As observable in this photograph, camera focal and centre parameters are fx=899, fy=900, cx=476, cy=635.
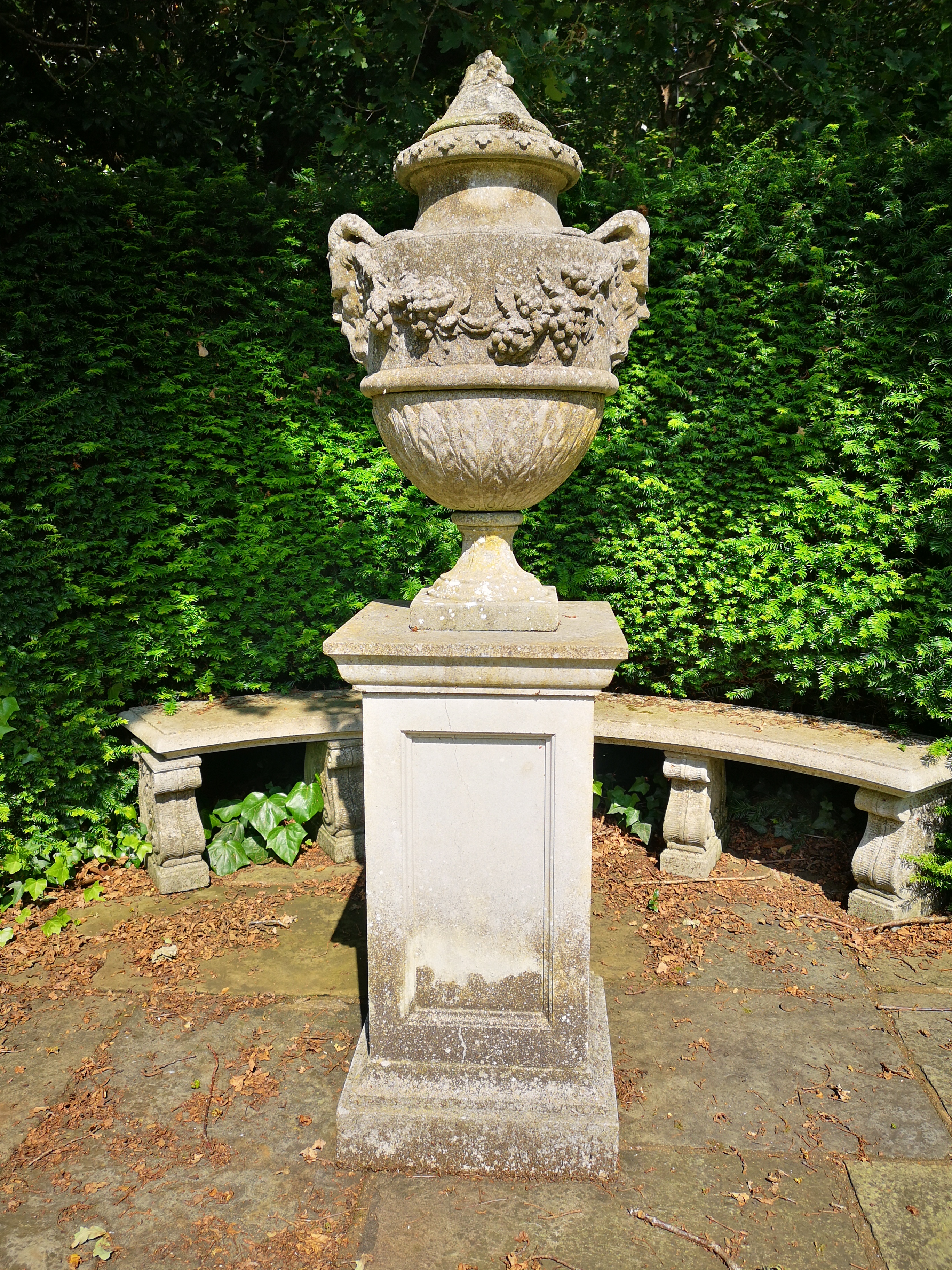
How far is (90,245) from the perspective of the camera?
13.6ft

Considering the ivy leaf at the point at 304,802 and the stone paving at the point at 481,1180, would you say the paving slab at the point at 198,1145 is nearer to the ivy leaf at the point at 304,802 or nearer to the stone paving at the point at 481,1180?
the stone paving at the point at 481,1180

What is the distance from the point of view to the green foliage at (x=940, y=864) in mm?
3873

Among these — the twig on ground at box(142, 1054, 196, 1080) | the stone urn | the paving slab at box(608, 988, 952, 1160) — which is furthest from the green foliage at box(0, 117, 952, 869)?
the stone urn

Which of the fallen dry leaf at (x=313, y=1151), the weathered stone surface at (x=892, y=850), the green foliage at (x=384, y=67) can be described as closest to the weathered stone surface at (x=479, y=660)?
the fallen dry leaf at (x=313, y=1151)

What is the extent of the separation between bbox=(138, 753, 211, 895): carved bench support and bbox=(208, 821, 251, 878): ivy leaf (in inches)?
3.7

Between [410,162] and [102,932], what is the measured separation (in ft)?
10.8

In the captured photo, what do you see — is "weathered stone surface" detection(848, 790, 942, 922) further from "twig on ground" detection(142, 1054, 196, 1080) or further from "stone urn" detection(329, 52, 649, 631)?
"twig on ground" detection(142, 1054, 196, 1080)

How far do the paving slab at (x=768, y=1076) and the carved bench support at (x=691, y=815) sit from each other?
99cm

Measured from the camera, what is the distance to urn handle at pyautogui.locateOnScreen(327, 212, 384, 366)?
2605 millimetres

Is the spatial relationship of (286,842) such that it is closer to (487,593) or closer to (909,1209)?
(487,593)

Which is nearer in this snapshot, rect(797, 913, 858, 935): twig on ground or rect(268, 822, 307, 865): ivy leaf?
rect(797, 913, 858, 935): twig on ground

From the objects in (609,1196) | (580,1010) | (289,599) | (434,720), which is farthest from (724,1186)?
(289,599)

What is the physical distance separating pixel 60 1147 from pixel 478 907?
1414mm

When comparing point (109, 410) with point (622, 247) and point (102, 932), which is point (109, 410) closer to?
point (102, 932)
